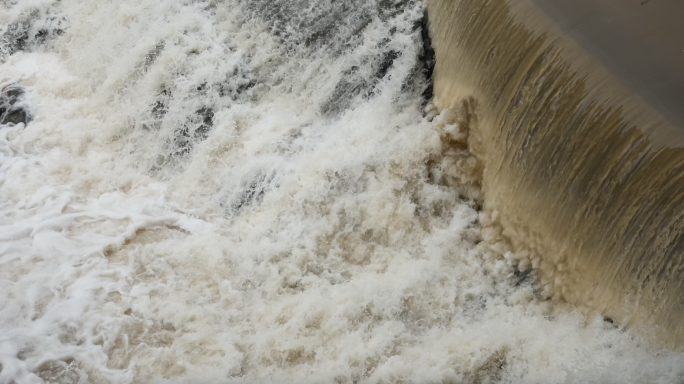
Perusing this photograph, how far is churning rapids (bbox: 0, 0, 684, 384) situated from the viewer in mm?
3066

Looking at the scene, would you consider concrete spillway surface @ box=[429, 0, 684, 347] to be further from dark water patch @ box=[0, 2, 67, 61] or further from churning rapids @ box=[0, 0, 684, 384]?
dark water patch @ box=[0, 2, 67, 61]

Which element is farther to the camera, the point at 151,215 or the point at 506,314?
the point at 151,215

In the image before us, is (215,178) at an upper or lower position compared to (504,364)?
lower

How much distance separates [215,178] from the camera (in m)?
4.41

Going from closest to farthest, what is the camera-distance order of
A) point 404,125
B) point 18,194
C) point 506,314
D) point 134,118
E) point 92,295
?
point 506,314
point 92,295
point 404,125
point 18,194
point 134,118

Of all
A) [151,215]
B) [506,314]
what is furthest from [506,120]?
[151,215]

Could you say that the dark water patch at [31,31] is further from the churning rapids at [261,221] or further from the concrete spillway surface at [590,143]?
the concrete spillway surface at [590,143]

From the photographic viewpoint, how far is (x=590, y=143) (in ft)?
9.22

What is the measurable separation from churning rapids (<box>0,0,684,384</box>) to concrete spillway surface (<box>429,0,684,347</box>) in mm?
168

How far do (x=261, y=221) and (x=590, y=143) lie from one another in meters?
2.14

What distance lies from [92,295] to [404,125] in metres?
2.26

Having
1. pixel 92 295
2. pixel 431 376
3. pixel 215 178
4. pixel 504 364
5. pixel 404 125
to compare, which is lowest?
pixel 92 295

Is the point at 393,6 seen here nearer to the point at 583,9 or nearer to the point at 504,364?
the point at 583,9

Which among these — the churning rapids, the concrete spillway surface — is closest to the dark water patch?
the churning rapids
